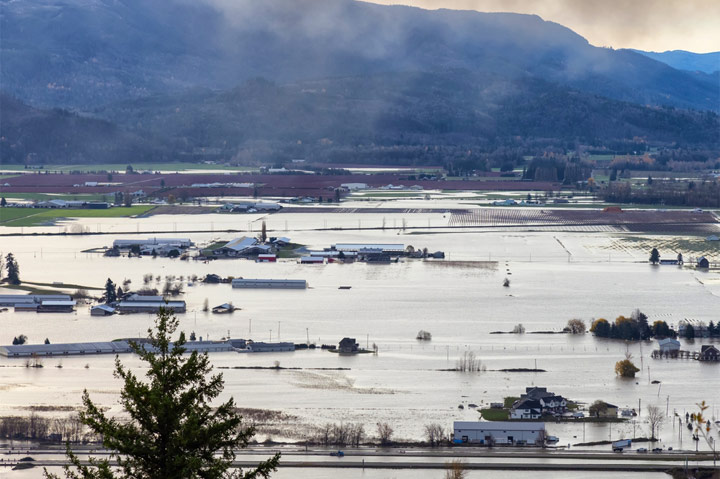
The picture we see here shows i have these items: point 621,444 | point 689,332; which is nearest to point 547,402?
point 621,444

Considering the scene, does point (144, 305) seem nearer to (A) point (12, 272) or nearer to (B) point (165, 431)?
(A) point (12, 272)

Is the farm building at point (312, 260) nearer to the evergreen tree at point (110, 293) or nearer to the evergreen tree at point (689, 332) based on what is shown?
the evergreen tree at point (110, 293)

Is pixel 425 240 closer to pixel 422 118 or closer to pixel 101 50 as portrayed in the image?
pixel 422 118

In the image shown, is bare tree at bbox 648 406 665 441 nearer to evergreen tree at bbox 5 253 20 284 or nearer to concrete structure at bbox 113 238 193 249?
evergreen tree at bbox 5 253 20 284

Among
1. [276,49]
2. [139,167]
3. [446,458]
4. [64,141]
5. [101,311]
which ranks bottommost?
[446,458]

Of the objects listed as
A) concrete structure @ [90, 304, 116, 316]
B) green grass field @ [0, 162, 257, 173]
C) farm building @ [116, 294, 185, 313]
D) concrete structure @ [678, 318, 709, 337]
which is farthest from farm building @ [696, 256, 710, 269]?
green grass field @ [0, 162, 257, 173]

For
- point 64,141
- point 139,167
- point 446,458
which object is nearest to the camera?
point 446,458

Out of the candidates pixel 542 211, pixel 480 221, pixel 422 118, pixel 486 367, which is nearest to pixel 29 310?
pixel 486 367
